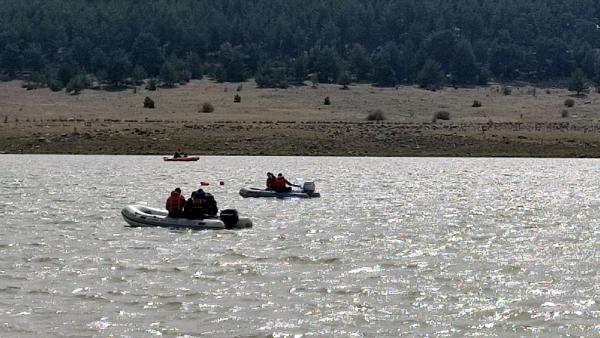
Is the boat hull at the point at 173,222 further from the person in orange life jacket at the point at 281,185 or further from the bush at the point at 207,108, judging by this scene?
the bush at the point at 207,108

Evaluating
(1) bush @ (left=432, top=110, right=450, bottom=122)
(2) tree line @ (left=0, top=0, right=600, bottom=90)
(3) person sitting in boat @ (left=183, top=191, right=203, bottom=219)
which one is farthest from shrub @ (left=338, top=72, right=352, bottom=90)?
(3) person sitting in boat @ (left=183, top=191, right=203, bottom=219)

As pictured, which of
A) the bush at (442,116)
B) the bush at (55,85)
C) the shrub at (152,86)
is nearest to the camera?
the bush at (442,116)

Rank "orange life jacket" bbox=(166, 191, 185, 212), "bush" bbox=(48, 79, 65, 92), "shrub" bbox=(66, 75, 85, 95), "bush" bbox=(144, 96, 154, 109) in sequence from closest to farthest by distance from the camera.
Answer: "orange life jacket" bbox=(166, 191, 185, 212) → "bush" bbox=(144, 96, 154, 109) → "shrub" bbox=(66, 75, 85, 95) → "bush" bbox=(48, 79, 65, 92)

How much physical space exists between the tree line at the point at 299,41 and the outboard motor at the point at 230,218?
9080 cm

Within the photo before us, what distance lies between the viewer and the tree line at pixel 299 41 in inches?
5615

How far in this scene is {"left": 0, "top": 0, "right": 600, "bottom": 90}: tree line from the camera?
5615 inches

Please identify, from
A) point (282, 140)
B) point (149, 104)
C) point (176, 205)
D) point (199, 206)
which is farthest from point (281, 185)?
point (149, 104)

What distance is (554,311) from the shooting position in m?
22.5

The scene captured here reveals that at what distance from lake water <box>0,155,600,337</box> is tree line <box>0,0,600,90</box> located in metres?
83.2

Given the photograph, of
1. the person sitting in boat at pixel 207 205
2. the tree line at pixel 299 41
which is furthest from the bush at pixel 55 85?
the person sitting in boat at pixel 207 205

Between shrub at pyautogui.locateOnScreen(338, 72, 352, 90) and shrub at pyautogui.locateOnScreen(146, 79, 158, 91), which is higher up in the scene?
shrub at pyautogui.locateOnScreen(338, 72, 352, 90)

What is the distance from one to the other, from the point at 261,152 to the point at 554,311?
6622 cm

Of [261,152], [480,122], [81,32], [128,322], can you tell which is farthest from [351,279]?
[81,32]

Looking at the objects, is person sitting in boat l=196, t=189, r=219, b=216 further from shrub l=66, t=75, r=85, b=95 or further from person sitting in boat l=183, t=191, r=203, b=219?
shrub l=66, t=75, r=85, b=95
